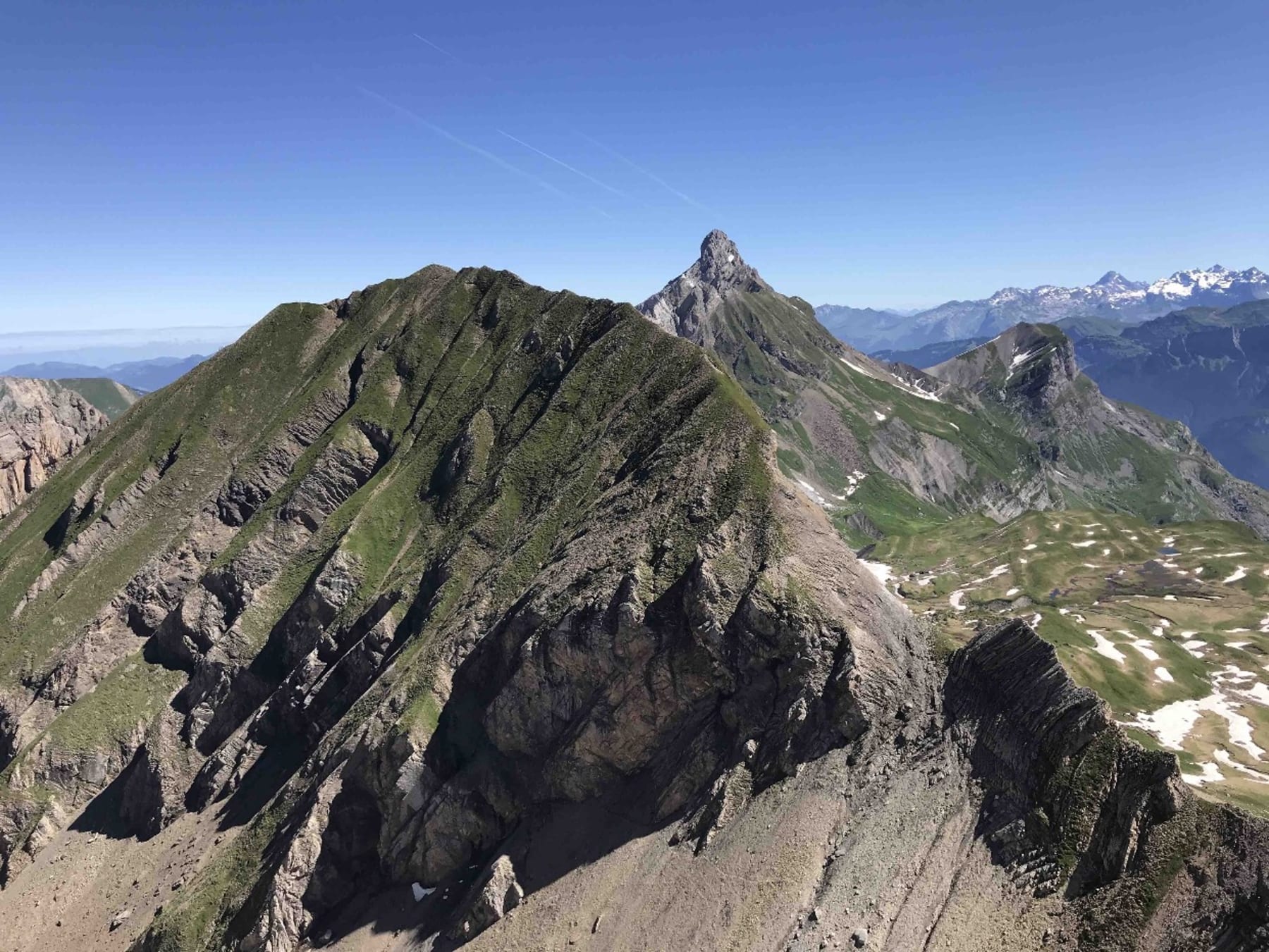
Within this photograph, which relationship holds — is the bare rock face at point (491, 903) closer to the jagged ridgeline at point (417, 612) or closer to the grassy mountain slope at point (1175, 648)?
the jagged ridgeline at point (417, 612)

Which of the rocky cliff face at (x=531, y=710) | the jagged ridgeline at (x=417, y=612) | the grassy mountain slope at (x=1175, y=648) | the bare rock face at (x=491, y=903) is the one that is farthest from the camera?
the grassy mountain slope at (x=1175, y=648)

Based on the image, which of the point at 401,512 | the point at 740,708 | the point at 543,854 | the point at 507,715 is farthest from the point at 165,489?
the point at 740,708

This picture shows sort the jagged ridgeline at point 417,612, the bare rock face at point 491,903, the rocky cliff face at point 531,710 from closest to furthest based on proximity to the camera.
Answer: the rocky cliff face at point 531,710
the bare rock face at point 491,903
the jagged ridgeline at point 417,612

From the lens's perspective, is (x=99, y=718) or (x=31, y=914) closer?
(x=31, y=914)

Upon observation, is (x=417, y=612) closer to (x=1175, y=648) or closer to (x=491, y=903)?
(x=491, y=903)

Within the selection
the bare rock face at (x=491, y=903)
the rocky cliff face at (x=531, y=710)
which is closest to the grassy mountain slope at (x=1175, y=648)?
the rocky cliff face at (x=531, y=710)

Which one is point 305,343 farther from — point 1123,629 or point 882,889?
point 1123,629

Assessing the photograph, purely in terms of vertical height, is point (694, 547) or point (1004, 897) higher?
point (694, 547)

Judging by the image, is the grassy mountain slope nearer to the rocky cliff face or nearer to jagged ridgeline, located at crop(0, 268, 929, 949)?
the rocky cliff face
